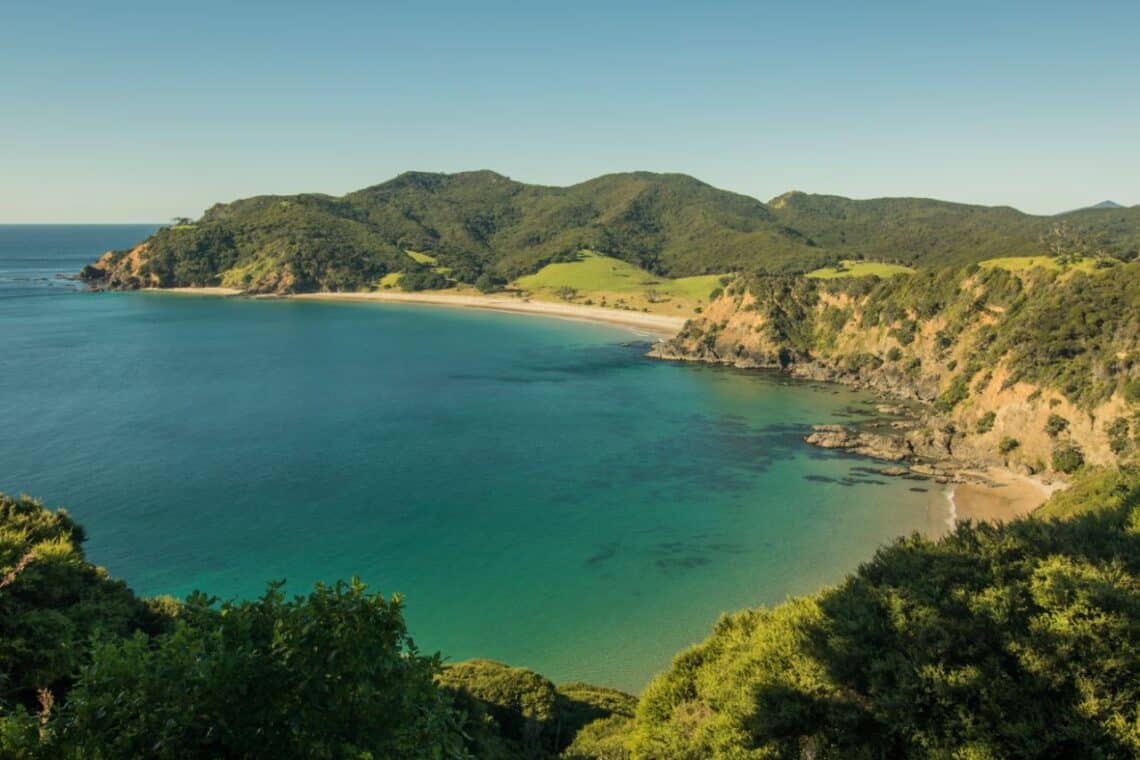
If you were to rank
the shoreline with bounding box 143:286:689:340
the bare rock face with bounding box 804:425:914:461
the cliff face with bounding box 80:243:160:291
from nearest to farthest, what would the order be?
the bare rock face with bounding box 804:425:914:461
the shoreline with bounding box 143:286:689:340
the cliff face with bounding box 80:243:160:291

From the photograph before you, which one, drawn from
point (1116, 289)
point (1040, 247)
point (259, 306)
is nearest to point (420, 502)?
point (1116, 289)

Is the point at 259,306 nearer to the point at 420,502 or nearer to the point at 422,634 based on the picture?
the point at 420,502

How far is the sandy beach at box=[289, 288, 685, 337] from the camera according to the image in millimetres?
148125

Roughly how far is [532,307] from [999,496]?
131628mm

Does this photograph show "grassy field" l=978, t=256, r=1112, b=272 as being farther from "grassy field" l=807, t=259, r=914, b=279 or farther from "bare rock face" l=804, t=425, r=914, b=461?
"grassy field" l=807, t=259, r=914, b=279

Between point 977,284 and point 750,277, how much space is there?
123 ft

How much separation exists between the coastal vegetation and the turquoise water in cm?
1219

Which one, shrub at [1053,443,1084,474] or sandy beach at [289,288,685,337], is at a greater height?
sandy beach at [289,288,685,337]

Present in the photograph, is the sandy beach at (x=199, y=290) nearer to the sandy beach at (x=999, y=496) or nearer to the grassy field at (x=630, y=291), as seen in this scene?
the grassy field at (x=630, y=291)

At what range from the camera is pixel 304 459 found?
191 ft

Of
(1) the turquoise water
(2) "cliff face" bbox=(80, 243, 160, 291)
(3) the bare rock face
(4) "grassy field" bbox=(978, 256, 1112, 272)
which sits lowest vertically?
(1) the turquoise water

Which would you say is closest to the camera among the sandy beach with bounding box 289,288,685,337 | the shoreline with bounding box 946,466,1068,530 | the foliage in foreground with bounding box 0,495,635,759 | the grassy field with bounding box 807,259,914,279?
the foliage in foreground with bounding box 0,495,635,759

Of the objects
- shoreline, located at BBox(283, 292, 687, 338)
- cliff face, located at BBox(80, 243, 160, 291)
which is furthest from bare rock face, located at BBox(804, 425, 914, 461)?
cliff face, located at BBox(80, 243, 160, 291)

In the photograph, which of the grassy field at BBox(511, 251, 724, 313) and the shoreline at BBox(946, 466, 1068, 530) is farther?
the grassy field at BBox(511, 251, 724, 313)
